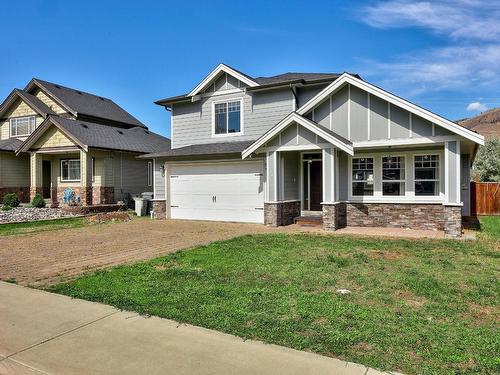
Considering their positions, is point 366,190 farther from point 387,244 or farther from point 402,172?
point 387,244

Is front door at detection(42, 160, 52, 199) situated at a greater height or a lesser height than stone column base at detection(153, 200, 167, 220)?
greater

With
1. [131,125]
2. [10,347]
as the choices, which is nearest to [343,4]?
[10,347]

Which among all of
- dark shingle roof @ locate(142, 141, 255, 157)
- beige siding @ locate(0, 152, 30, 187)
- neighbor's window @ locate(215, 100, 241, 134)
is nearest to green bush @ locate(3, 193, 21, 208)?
beige siding @ locate(0, 152, 30, 187)

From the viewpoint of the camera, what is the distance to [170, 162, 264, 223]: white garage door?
1636 centimetres

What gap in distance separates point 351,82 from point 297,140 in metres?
2.78

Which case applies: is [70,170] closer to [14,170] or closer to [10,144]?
[14,170]

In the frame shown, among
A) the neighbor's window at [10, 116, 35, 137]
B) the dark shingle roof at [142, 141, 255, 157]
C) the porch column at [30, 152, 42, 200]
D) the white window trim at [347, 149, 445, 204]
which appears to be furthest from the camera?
the neighbor's window at [10, 116, 35, 137]

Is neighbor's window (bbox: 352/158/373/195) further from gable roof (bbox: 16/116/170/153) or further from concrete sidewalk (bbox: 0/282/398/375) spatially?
gable roof (bbox: 16/116/170/153)

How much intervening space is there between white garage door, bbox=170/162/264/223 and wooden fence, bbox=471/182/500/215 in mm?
12752

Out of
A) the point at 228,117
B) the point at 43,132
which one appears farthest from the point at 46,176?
the point at 228,117

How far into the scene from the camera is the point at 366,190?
47.0 ft

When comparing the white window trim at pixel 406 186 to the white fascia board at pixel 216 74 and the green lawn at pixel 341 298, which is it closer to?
the green lawn at pixel 341 298

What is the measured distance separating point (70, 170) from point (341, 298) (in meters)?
23.2

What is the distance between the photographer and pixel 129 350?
3.98 metres
